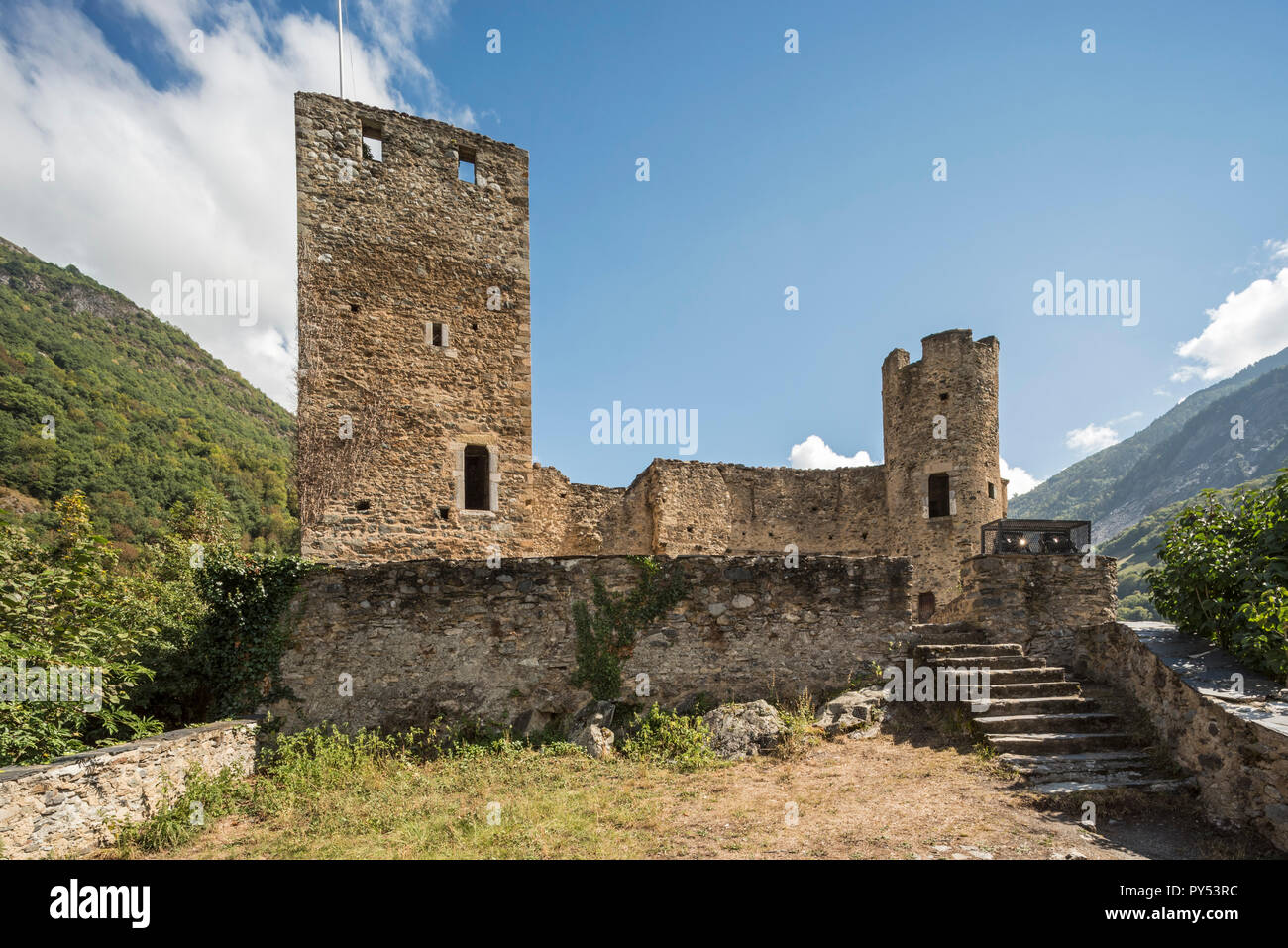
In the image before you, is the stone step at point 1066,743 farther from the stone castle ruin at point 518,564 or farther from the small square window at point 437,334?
the small square window at point 437,334

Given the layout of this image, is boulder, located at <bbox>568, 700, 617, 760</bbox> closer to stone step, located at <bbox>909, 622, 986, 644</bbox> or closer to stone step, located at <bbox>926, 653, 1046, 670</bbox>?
stone step, located at <bbox>926, 653, 1046, 670</bbox>

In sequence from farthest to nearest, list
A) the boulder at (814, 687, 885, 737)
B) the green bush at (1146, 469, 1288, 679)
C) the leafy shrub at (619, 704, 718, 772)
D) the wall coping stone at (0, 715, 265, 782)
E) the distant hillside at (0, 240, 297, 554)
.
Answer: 1. the distant hillside at (0, 240, 297, 554)
2. the boulder at (814, 687, 885, 737)
3. the leafy shrub at (619, 704, 718, 772)
4. the green bush at (1146, 469, 1288, 679)
5. the wall coping stone at (0, 715, 265, 782)

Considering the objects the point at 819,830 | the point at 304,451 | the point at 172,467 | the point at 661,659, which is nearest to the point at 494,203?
the point at 304,451

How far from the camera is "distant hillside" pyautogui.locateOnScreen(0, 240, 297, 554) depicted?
1624 inches

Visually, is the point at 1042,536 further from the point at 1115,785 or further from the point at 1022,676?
the point at 1115,785

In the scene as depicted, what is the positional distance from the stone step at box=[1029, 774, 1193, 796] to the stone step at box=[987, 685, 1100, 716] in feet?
4.52

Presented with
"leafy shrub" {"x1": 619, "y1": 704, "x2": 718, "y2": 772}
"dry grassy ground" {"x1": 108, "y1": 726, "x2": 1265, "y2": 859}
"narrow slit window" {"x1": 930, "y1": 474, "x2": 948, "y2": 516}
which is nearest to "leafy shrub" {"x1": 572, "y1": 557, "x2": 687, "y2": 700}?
"leafy shrub" {"x1": 619, "y1": 704, "x2": 718, "y2": 772}

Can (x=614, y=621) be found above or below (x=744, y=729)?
above

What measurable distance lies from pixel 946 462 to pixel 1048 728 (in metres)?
12.6

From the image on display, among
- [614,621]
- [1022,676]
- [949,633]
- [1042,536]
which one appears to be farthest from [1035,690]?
[614,621]

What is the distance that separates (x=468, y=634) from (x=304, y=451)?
207 inches

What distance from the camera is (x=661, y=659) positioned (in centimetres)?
857

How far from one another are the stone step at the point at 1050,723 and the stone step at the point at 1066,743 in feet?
0.57

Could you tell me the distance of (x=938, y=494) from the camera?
61.9 feet
